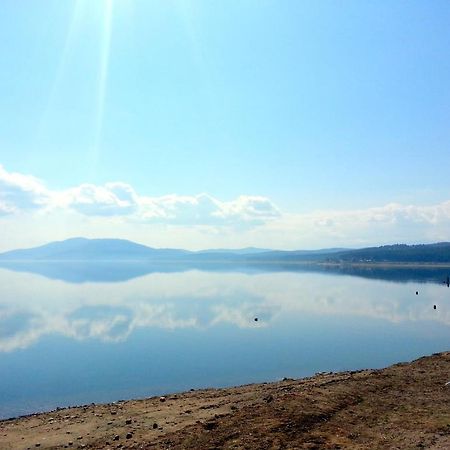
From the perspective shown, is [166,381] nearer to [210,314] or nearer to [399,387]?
[399,387]

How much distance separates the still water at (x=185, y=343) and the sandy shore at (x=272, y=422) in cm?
912

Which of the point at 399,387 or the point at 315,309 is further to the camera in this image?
the point at 315,309

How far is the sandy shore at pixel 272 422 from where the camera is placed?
1128 centimetres

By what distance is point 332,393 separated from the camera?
590 inches

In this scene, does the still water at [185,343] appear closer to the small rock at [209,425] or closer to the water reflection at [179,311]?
the water reflection at [179,311]

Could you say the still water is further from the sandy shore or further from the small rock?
the small rock

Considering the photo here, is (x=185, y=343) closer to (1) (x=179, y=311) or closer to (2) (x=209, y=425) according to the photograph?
(1) (x=179, y=311)

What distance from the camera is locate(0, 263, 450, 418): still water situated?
1064 inches

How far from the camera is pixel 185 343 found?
39.1 meters

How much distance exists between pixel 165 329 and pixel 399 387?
3250 centimetres

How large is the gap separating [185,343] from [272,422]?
27.9 metres

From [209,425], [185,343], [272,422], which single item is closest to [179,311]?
[185,343]

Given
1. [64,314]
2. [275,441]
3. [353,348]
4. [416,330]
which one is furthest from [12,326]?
[275,441]

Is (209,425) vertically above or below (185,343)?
above
